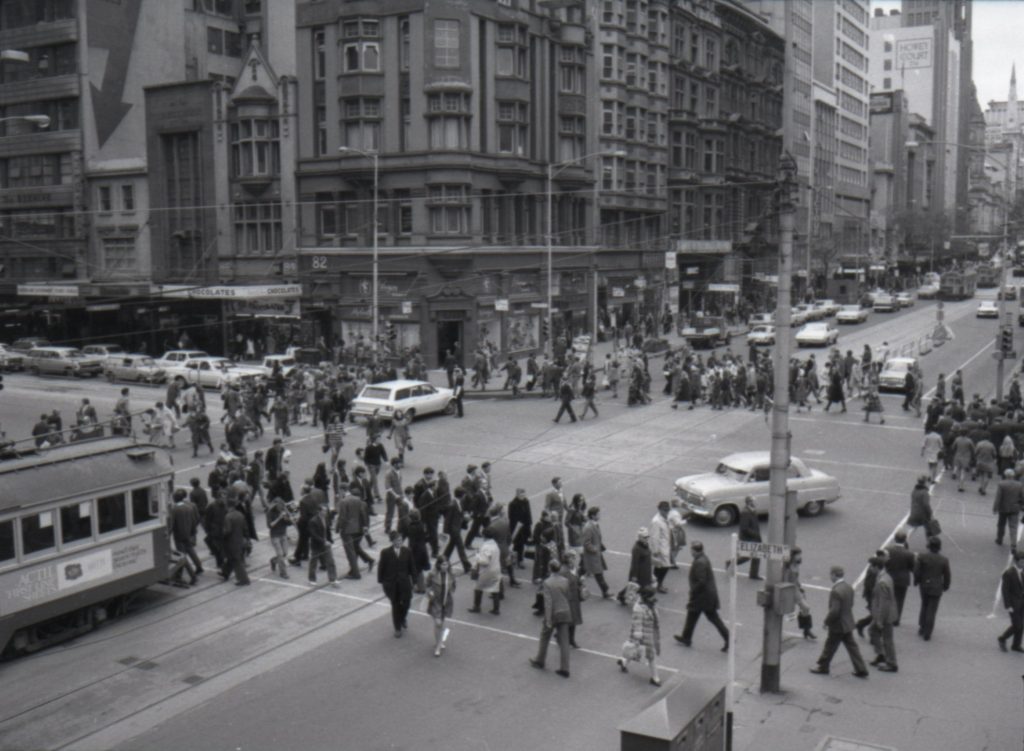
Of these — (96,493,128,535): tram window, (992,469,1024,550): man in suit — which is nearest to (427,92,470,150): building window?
(992,469,1024,550): man in suit

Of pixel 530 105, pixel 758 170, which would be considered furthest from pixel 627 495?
pixel 758 170

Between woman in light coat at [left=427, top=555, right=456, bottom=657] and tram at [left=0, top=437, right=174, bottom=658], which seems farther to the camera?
tram at [left=0, top=437, right=174, bottom=658]

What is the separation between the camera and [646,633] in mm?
13320

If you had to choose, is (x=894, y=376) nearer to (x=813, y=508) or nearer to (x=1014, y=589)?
(x=813, y=508)

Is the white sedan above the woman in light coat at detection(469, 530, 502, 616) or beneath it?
above

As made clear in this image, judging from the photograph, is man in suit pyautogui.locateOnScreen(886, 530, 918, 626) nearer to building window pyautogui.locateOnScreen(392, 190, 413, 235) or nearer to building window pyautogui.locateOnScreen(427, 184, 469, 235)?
building window pyautogui.locateOnScreen(427, 184, 469, 235)

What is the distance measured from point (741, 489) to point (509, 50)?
34954mm

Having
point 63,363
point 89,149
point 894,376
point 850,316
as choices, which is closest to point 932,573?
point 894,376

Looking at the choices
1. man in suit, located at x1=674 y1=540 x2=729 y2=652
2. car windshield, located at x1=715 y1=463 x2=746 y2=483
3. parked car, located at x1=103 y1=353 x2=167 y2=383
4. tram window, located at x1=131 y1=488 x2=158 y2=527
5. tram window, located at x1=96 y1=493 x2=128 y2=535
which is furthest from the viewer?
parked car, located at x1=103 y1=353 x2=167 y2=383

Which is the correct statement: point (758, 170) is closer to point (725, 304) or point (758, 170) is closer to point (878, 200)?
point (725, 304)

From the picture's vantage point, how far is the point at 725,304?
78.6 meters

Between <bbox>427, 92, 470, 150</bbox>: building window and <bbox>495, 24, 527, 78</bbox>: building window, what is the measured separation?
135 inches

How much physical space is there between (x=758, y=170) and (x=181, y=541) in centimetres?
7568

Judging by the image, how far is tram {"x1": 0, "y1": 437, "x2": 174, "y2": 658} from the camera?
47.8 feet
